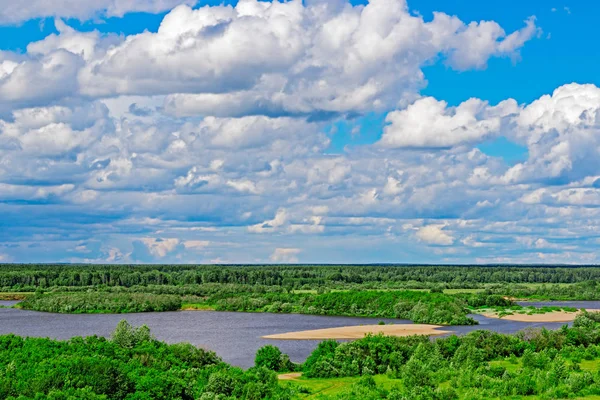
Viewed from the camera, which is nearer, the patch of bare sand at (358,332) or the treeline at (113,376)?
the treeline at (113,376)

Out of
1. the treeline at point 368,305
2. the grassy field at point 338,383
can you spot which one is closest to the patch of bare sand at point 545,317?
the treeline at point 368,305

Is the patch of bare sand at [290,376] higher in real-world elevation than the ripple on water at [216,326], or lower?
higher

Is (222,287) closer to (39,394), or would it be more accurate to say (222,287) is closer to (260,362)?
(260,362)

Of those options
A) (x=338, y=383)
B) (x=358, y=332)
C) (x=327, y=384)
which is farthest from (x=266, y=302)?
(x=327, y=384)

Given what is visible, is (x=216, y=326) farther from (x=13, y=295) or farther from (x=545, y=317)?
(x=13, y=295)

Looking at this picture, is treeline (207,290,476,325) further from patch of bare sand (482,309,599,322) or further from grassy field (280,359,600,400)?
grassy field (280,359,600,400)

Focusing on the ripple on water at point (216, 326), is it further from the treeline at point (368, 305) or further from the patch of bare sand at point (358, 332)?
the treeline at point (368, 305)
